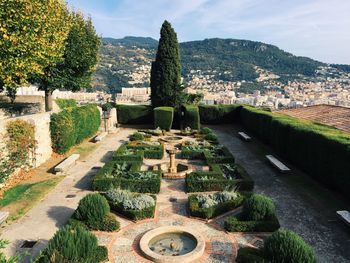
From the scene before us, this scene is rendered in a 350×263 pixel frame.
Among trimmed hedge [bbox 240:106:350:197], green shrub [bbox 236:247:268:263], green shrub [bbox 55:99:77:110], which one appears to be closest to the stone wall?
green shrub [bbox 236:247:268:263]

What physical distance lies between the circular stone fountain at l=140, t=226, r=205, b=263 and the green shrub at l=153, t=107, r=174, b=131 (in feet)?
68.1

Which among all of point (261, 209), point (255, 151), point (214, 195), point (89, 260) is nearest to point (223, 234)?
point (261, 209)

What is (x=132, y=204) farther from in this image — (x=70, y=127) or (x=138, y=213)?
(x=70, y=127)

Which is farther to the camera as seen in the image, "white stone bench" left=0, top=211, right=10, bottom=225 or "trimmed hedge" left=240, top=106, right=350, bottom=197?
"trimmed hedge" left=240, top=106, right=350, bottom=197

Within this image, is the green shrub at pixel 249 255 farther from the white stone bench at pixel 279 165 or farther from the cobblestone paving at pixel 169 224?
the white stone bench at pixel 279 165

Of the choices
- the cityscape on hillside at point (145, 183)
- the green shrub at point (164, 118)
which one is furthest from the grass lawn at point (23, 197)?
the green shrub at point (164, 118)

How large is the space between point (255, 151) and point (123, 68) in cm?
18422

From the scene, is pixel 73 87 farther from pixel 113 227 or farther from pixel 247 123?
pixel 113 227

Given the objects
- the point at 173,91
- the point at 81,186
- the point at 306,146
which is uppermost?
the point at 173,91

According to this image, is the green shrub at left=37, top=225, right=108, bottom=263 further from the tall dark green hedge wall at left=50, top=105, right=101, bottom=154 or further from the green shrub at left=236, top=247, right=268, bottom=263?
the tall dark green hedge wall at left=50, top=105, right=101, bottom=154

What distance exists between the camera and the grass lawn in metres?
12.6

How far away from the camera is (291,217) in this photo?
12.2 m

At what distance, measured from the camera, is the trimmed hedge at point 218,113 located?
35.1 m

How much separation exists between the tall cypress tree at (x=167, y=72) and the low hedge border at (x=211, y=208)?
22.1 metres
